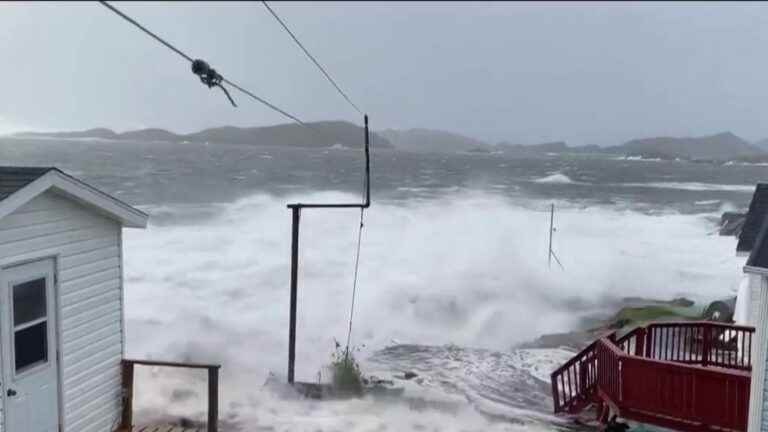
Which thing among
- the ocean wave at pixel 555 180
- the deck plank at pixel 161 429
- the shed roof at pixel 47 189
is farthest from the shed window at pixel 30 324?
the ocean wave at pixel 555 180

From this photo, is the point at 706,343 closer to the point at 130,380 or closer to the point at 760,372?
the point at 760,372

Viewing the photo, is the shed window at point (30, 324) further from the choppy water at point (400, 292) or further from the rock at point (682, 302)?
the rock at point (682, 302)

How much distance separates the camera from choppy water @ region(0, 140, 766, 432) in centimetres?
1262

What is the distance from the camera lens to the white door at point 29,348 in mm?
7078

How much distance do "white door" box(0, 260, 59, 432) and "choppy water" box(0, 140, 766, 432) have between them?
359cm

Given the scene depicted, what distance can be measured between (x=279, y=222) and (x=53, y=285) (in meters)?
38.6

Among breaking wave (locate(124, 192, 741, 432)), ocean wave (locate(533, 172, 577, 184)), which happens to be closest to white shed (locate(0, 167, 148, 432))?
breaking wave (locate(124, 192, 741, 432))

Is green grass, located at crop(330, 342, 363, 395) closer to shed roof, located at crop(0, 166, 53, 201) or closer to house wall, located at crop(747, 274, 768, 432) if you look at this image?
house wall, located at crop(747, 274, 768, 432)

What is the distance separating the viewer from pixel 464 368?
1605cm

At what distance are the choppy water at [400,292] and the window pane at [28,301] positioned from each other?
412 cm

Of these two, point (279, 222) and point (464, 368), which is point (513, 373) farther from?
point (279, 222)

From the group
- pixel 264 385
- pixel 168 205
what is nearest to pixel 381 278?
pixel 264 385

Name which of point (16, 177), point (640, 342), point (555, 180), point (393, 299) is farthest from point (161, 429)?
point (555, 180)

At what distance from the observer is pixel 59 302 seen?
7.78 meters
